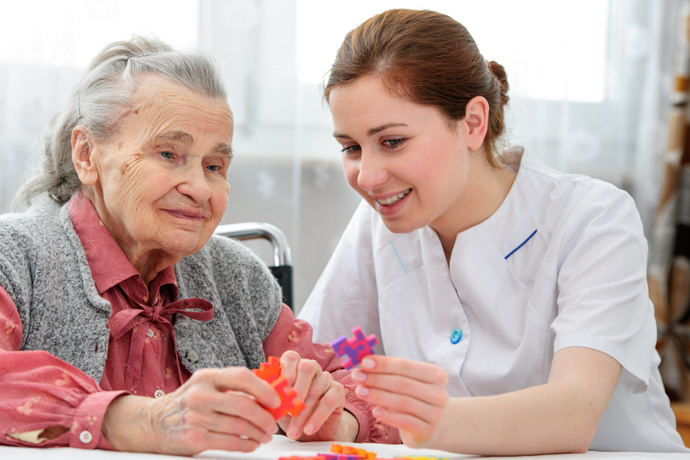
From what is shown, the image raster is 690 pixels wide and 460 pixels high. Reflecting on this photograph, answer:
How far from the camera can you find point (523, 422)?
112 centimetres

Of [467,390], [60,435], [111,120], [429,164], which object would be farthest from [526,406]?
[111,120]

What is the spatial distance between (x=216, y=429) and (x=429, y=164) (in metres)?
0.74

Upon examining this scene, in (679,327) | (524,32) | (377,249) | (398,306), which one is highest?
(524,32)

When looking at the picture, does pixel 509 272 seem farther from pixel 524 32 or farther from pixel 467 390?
pixel 524 32

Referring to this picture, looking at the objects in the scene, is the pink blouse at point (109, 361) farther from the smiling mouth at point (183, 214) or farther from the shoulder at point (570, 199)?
the shoulder at point (570, 199)

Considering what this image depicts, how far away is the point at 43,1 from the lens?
2.34 m

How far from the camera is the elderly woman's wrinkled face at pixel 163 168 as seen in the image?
133 cm

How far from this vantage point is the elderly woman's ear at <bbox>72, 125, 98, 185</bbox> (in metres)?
1.39

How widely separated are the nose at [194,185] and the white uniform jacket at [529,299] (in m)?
0.56

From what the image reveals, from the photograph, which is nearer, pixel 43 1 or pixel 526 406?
pixel 526 406

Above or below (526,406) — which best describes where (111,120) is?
above

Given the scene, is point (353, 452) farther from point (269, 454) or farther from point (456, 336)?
point (456, 336)

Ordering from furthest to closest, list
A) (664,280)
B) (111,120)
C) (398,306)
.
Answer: (664,280), (398,306), (111,120)

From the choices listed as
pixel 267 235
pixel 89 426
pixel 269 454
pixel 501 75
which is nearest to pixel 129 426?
pixel 89 426
